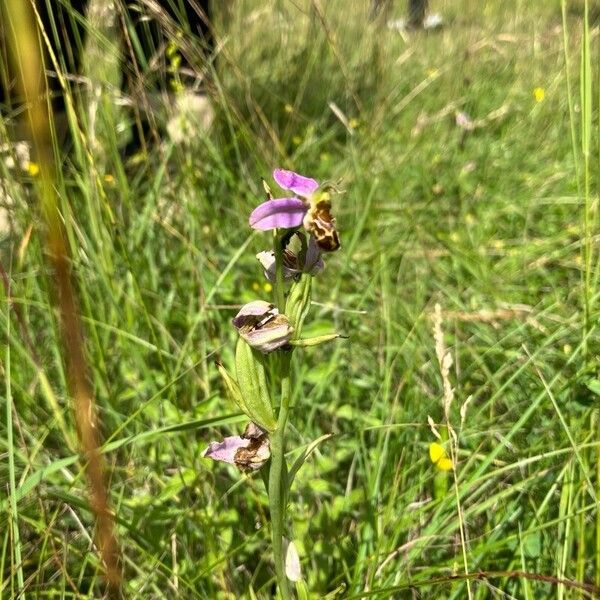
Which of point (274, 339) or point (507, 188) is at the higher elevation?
point (274, 339)

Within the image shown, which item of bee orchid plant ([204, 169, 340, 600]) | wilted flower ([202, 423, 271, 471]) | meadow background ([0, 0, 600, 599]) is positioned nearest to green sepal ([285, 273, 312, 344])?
bee orchid plant ([204, 169, 340, 600])

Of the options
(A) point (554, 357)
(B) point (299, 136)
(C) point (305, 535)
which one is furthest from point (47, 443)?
(B) point (299, 136)

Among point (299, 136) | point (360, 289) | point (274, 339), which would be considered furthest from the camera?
point (299, 136)

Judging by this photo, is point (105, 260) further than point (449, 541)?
Yes

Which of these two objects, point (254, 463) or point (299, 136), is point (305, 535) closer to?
point (254, 463)

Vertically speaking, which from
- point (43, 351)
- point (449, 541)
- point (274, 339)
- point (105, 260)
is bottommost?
point (449, 541)

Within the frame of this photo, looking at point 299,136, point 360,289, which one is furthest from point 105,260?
point 299,136

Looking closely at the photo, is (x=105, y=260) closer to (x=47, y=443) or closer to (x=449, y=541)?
(x=47, y=443)

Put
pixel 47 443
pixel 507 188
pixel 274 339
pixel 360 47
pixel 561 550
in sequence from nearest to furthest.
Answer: pixel 274 339 → pixel 561 550 → pixel 47 443 → pixel 507 188 → pixel 360 47
